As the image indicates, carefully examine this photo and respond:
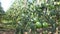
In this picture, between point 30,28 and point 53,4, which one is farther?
point 53,4

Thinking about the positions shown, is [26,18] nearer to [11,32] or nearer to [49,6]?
[49,6]

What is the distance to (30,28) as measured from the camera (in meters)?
1.63

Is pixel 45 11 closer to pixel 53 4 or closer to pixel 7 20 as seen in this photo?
pixel 53 4

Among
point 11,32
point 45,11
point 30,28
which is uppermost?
point 45,11

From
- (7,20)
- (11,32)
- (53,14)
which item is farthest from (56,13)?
(7,20)

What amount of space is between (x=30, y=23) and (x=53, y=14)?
0.35 meters

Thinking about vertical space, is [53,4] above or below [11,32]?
above

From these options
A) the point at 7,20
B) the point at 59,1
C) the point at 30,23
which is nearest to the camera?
the point at 30,23

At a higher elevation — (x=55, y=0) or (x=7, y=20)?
(x=55, y=0)

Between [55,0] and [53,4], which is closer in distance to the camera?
[53,4]

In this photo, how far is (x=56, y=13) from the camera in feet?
6.07

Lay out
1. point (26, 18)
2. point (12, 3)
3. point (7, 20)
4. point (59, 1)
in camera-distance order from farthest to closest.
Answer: point (12, 3) → point (7, 20) → point (59, 1) → point (26, 18)

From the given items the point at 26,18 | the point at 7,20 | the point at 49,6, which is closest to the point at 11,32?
the point at 7,20

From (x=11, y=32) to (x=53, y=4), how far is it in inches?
27.0
